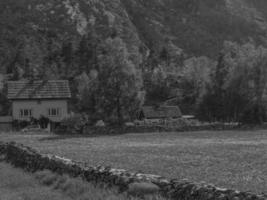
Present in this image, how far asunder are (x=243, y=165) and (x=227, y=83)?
62.8m

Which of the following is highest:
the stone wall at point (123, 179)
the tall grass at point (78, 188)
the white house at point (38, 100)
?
the white house at point (38, 100)

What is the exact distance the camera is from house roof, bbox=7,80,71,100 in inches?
3361

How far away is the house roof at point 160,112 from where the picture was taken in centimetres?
10762

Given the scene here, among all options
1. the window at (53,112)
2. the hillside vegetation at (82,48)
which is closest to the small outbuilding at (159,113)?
the hillside vegetation at (82,48)

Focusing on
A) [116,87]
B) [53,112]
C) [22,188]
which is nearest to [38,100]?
[53,112]

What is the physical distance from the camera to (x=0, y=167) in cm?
2614

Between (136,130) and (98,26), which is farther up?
(98,26)

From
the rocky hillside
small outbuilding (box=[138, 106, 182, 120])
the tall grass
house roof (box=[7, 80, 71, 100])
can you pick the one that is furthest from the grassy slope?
the rocky hillside

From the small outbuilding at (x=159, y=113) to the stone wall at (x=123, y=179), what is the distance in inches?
3179

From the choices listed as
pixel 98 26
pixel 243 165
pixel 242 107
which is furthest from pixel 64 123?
pixel 98 26

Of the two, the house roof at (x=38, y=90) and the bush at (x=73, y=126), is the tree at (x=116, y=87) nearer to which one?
the bush at (x=73, y=126)

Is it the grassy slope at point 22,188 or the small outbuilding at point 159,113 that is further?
the small outbuilding at point 159,113

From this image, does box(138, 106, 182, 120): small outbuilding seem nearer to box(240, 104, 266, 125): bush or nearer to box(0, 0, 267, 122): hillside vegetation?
box(0, 0, 267, 122): hillside vegetation

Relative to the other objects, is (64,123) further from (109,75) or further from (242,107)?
(242,107)
